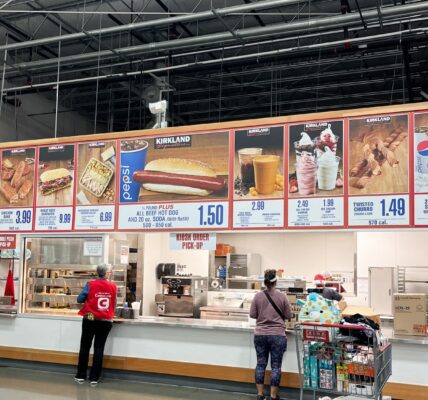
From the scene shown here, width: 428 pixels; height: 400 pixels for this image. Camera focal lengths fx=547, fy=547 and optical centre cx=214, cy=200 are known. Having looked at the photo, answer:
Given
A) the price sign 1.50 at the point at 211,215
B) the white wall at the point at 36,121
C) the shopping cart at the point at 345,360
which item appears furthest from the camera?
the white wall at the point at 36,121

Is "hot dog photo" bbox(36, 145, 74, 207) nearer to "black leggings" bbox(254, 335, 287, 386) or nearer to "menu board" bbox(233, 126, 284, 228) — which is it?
"menu board" bbox(233, 126, 284, 228)

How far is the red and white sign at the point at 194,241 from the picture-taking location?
7080mm

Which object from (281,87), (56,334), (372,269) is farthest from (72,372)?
(281,87)

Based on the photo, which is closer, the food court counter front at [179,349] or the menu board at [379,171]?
the food court counter front at [179,349]

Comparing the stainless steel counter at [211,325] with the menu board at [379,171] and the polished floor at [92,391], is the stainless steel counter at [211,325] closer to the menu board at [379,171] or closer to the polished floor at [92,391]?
the polished floor at [92,391]

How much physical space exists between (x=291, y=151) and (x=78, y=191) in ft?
10.6

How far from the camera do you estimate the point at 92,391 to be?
6.65 meters

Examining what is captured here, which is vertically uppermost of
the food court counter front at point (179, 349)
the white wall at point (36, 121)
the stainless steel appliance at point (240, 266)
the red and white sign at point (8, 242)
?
the white wall at point (36, 121)

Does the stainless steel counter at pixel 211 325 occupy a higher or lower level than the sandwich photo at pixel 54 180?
lower

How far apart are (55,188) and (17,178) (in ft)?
2.55

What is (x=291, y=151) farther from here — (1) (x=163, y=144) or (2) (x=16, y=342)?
(2) (x=16, y=342)

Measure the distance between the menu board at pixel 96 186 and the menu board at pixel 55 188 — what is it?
6.0 inches

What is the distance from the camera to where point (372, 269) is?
1108 centimetres
